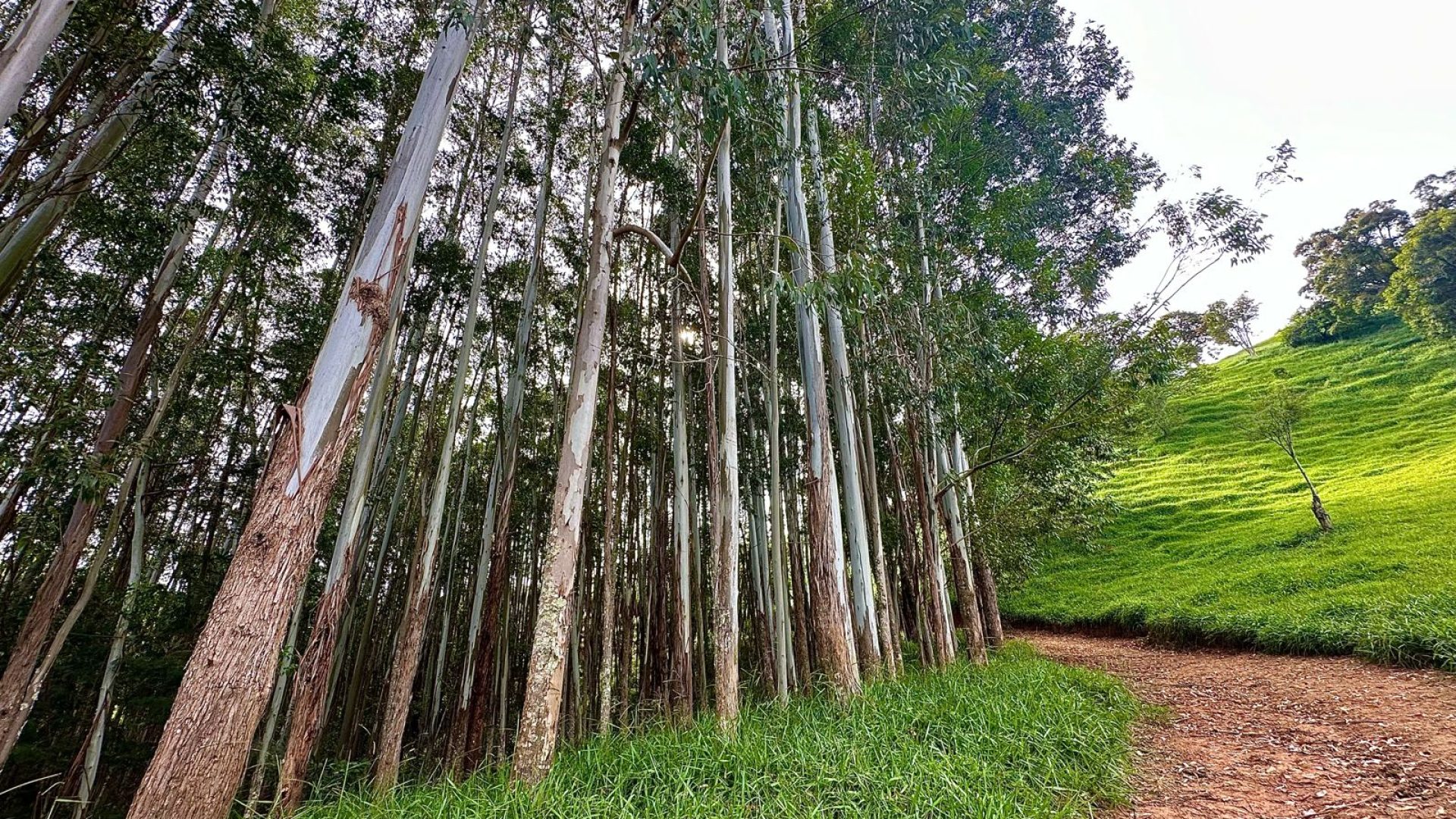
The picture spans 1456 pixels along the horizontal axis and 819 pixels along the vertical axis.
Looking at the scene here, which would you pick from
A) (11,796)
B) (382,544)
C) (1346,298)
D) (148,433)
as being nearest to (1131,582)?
(382,544)

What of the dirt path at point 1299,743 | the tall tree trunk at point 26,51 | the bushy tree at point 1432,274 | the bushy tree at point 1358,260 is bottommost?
the dirt path at point 1299,743

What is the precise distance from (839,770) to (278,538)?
9.84 feet

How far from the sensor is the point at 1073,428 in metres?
6.82

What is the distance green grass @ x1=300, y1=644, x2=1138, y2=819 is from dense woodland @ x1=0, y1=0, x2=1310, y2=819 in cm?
33

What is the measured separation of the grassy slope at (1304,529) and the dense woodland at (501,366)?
8.49ft

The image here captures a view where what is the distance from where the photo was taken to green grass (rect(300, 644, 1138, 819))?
252cm

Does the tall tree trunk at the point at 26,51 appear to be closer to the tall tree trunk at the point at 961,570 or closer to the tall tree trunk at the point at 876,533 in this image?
the tall tree trunk at the point at 876,533

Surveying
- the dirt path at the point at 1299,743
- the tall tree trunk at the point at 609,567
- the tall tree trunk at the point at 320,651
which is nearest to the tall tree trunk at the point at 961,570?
the dirt path at the point at 1299,743

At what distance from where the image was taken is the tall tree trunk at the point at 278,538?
2.12 metres

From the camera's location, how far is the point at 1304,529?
1080 cm

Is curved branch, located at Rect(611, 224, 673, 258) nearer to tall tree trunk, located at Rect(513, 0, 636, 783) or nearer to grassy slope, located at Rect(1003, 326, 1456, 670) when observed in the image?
tall tree trunk, located at Rect(513, 0, 636, 783)

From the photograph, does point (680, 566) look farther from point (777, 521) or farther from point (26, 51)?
point (26, 51)

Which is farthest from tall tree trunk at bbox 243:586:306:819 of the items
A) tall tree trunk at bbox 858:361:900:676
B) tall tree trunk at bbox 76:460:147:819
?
tall tree trunk at bbox 858:361:900:676

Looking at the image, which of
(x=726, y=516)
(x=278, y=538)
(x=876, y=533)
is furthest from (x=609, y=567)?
(x=278, y=538)
